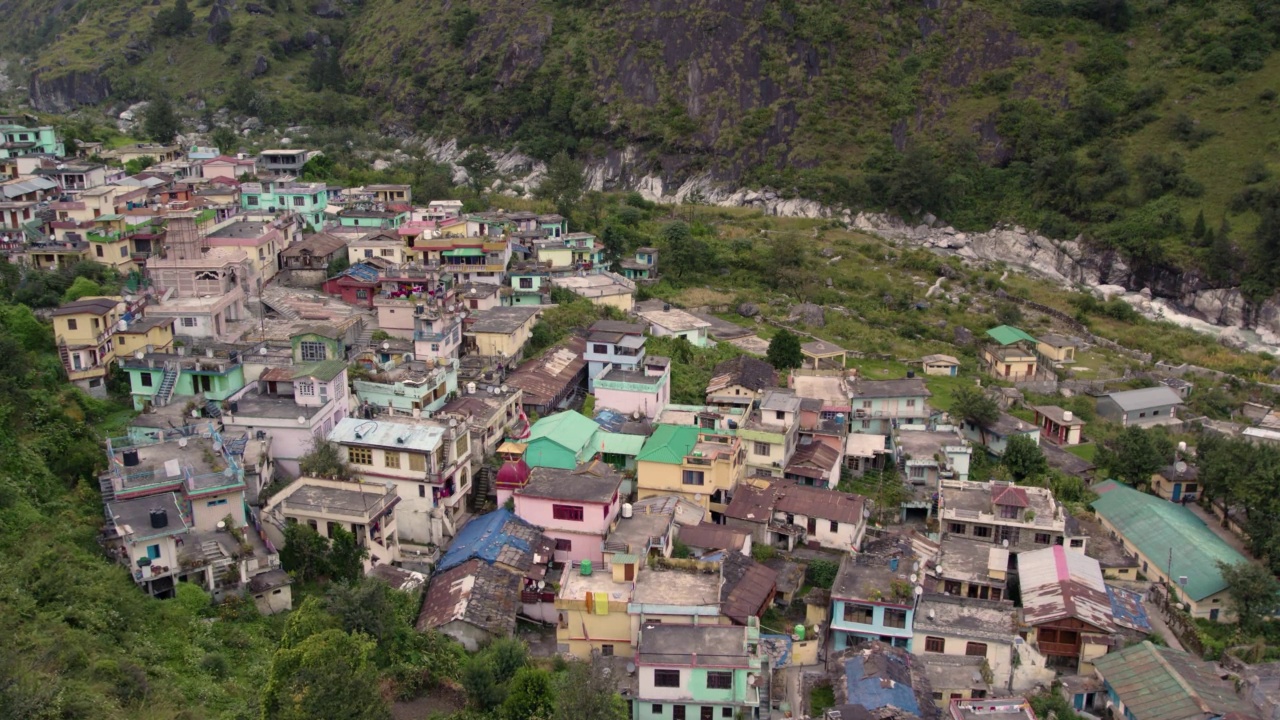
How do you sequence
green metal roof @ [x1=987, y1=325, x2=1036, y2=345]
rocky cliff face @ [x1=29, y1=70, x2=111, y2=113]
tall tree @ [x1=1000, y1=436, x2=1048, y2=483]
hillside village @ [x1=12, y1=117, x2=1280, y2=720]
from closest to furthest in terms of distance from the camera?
hillside village @ [x1=12, y1=117, x2=1280, y2=720] → tall tree @ [x1=1000, y1=436, x2=1048, y2=483] → green metal roof @ [x1=987, y1=325, x2=1036, y2=345] → rocky cliff face @ [x1=29, y1=70, x2=111, y2=113]

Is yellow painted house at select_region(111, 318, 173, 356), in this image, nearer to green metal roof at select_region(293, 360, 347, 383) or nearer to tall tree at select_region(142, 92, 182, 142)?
green metal roof at select_region(293, 360, 347, 383)

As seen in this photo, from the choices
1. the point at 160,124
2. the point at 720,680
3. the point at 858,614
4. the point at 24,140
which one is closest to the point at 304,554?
the point at 720,680

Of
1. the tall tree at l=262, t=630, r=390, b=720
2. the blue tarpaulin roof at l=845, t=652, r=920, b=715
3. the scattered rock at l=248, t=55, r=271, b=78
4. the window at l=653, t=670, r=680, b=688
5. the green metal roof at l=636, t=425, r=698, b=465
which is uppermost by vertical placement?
the scattered rock at l=248, t=55, r=271, b=78

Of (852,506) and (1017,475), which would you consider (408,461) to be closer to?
(852,506)

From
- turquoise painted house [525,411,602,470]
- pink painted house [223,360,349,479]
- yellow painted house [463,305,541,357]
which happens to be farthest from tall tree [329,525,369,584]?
yellow painted house [463,305,541,357]

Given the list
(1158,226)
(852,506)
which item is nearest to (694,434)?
(852,506)

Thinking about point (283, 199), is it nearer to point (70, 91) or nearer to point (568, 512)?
point (568, 512)

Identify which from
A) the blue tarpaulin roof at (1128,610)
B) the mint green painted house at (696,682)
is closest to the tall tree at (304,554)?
the mint green painted house at (696,682)
